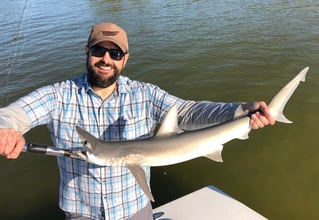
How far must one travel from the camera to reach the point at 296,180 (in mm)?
7203

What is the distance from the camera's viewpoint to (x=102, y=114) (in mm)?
3572

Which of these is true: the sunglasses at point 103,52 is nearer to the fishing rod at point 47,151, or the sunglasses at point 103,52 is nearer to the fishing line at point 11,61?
the fishing rod at point 47,151

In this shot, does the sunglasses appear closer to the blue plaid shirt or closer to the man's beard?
the man's beard

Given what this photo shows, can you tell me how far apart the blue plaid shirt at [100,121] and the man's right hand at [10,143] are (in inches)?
28.5

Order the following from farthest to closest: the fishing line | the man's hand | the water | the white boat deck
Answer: the fishing line
the water
the white boat deck
the man's hand

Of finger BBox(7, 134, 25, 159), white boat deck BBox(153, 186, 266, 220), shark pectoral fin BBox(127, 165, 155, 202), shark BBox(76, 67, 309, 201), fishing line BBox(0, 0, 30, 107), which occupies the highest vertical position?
fishing line BBox(0, 0, 30, 107)

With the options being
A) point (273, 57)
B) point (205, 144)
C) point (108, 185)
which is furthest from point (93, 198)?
point (273, 57)

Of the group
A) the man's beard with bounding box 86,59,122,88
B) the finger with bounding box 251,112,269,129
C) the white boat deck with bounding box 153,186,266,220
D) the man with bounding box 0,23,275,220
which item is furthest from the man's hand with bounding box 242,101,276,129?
the white boat deck with bounding box 153,186,266,220

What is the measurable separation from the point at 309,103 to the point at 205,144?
752 centimetres

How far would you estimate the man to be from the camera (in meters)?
3.54

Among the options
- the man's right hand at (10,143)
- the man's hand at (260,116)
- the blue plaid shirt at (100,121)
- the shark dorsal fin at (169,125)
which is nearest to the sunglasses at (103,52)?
the blue plaid shirt at (100,121)

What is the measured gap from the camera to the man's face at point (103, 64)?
357 cm

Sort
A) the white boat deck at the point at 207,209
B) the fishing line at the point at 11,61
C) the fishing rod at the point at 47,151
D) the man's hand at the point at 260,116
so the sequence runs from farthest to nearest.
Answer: the fishing line at the point at 11,61, the white boat deck at the point at 207,209, the man's hand at the point at 260,116, the fishing rod at the point at 47,151

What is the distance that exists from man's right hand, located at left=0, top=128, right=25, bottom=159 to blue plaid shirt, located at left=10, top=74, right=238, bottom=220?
0.73m
